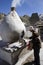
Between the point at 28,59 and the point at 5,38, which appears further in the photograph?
the point at 5,38

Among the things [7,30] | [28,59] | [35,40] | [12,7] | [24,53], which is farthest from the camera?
[12,7]

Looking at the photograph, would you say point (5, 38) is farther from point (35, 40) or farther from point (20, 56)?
point (35, 40)

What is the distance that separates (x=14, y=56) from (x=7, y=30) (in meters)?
2.14

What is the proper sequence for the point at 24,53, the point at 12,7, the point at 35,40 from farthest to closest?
1. the point at 12,7
2. the point at 24,53
3. the point at 35,40

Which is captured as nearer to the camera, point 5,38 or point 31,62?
point 31,62

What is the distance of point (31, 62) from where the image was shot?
6754 millimetres

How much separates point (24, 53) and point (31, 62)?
1320mm

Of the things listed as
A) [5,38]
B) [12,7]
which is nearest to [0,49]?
[5,38]

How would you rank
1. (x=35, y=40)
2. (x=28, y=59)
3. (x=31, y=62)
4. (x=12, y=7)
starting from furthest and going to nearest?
(x=12, y=7) < (x=28, y=59) < (x=31, y=62) < (x=35, y=40)

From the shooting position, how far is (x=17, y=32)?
29.8ft

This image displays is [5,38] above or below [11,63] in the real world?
above

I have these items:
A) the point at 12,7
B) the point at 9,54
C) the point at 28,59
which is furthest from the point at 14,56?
the point at 12,7

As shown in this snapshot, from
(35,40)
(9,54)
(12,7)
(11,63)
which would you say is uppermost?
(12,7)

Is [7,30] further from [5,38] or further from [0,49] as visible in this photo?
[0,49]
